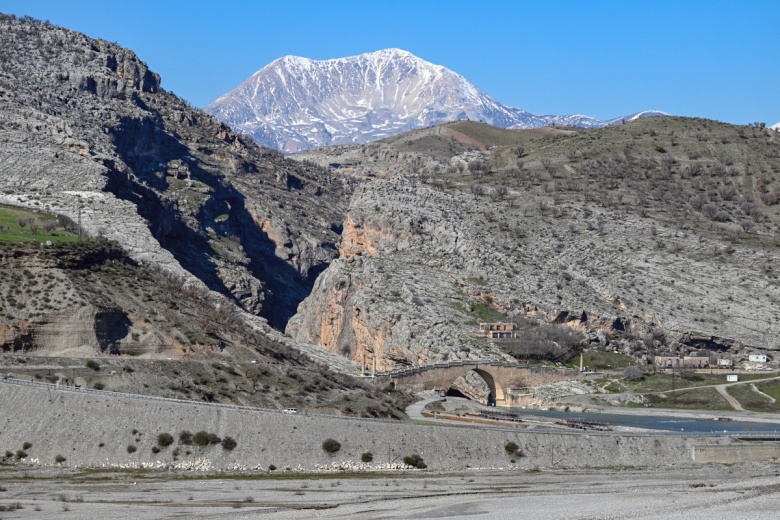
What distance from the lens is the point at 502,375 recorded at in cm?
12044

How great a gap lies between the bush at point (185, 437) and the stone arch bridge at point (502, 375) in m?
43.6

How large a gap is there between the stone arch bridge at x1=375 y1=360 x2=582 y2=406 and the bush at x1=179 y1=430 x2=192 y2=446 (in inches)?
1715

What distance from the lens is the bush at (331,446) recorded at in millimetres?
77062

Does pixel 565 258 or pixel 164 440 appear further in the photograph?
pixel 565 258

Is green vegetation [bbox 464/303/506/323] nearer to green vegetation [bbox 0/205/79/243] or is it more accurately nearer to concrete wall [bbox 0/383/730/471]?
green vegetation [bbox 0/205/79/243]

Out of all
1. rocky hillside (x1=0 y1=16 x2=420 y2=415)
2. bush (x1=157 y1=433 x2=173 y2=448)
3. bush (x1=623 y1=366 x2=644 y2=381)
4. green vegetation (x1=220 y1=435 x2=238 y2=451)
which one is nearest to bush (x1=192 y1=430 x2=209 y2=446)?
green vegetation (x1=220 y1=435 x2=238 y2=451)

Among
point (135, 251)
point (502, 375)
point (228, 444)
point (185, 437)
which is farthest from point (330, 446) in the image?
point (502, 375)

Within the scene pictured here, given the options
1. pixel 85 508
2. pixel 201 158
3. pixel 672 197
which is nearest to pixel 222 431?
pixel 85 508

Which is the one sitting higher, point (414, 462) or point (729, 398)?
point (729, 398)

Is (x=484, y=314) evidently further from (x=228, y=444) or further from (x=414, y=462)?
(x=228, y=444)

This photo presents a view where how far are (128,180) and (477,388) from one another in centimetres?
4491

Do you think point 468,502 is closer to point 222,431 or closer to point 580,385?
point 222,431

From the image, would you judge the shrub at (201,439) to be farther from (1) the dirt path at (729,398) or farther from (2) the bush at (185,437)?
(1) the dirt path at (729,398)

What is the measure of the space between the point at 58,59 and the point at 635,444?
11533 cm
